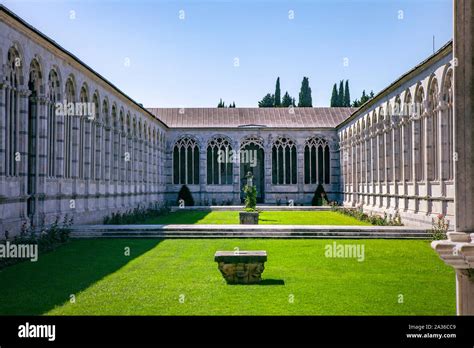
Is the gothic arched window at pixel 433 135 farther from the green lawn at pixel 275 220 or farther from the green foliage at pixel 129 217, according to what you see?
the green foliage at pixel 129 217

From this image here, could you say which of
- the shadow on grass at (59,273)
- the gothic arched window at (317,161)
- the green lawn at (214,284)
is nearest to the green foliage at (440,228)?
the green lawn at (214,284)

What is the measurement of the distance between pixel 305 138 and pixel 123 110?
21606 millimetres

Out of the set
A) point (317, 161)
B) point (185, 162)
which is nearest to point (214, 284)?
point (185, 162)

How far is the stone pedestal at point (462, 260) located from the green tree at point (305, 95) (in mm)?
69098

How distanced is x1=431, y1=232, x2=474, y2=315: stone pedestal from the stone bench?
20.2 ft

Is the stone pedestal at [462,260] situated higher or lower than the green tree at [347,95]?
lower

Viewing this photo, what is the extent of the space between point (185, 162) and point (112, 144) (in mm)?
20091

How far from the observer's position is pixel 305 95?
7462 centimetres

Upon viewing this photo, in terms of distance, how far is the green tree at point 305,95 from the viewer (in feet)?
243

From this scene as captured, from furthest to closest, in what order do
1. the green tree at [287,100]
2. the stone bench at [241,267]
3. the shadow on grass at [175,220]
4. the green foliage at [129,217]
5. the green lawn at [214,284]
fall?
the green tree at [287,100] < the shadow on grass at [175,220] < the green foliage at [129,217] < the stone bench at [241,267] < the green lawn at [214,284]

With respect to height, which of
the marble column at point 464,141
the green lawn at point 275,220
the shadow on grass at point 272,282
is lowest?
the shadow on grass at point 272,282

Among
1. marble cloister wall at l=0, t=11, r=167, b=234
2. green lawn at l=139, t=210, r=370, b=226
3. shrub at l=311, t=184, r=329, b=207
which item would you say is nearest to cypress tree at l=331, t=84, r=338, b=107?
shrub at l=311, t=184, r=329, b=207

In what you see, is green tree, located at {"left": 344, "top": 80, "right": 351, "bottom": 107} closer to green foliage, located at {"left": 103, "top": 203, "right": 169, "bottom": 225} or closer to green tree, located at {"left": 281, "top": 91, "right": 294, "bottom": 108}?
green tree, located at {"left": 281, "top": 91, "right": 294, "bottom": 108}
